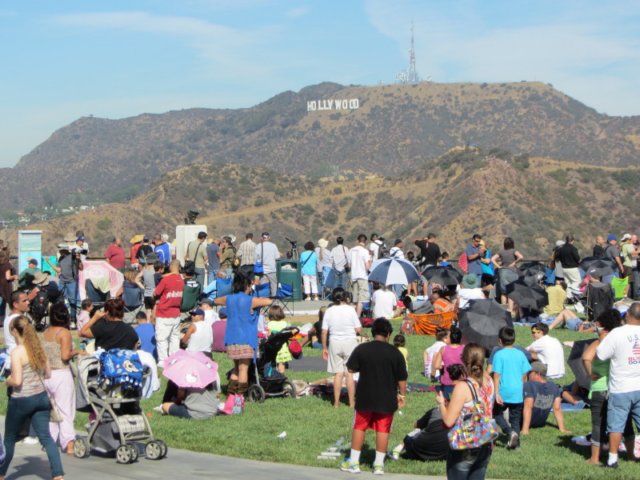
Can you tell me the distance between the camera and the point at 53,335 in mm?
10180

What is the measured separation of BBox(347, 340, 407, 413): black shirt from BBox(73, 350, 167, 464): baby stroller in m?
2.09

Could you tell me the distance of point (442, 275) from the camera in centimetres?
2216

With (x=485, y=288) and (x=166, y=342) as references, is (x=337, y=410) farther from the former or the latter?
(x=485, y=288)

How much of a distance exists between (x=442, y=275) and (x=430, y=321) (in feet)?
7.26

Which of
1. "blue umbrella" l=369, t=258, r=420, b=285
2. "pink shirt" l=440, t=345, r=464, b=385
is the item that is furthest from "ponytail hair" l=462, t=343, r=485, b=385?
"blue umbrella" l=369, t=258, r=420, b=285

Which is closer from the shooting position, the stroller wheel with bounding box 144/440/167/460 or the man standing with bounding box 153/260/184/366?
the stroller wheel with bounding box 144/440/167/460

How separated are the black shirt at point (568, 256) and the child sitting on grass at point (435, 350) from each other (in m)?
8.18

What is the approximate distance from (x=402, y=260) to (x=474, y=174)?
57.9 meters

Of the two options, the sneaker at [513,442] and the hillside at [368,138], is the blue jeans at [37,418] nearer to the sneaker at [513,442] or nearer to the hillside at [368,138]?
the sneaker at [513,442]

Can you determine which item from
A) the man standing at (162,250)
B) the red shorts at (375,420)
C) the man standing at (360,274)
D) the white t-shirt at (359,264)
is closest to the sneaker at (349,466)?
the red shorts at (375,420)

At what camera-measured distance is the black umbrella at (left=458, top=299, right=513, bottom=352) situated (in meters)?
14.9

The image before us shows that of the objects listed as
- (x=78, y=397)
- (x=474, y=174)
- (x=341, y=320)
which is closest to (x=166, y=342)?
(x=341, y=320)

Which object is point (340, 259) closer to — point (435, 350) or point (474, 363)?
point (435, 350)

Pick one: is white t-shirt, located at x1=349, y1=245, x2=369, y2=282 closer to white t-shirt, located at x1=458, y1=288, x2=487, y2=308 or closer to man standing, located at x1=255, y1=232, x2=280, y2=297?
man standing, located at x1=255, y1=232, x2=280, y2=297
